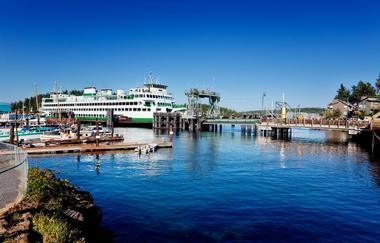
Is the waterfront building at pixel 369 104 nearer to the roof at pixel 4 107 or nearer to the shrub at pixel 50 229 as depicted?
the shrub at pixel 50 229

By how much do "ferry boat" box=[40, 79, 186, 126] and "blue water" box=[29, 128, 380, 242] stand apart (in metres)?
69.6

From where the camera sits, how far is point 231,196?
938 inches

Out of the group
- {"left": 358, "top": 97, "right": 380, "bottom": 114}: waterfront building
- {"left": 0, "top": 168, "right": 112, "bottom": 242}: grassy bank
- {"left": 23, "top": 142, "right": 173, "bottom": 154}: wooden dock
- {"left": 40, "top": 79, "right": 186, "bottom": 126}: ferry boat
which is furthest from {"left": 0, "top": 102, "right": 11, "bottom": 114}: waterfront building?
{"left": 358, "top": 97, "right": 380, "bottom": 114}: waterfront building

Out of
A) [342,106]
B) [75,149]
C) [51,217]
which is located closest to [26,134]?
[75,149]

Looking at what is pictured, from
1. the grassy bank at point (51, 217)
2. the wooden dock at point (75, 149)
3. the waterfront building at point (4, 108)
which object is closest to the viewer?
the grassy bank at point (51, 217)

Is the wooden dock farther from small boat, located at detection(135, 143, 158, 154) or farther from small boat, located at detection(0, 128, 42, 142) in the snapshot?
small boat, located at detection(0, 128, 42, 142)

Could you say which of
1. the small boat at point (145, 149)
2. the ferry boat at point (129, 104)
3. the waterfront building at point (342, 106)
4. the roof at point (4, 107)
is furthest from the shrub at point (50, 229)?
the roof at point (4, 107)

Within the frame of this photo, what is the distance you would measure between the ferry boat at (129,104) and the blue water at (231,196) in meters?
69.6

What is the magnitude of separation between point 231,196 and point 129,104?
9499 centimetres

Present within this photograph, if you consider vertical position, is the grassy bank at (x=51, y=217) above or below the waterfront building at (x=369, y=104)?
below

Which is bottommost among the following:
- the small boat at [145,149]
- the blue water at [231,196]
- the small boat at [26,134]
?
the blue water at [231,196]

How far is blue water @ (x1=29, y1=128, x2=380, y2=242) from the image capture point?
56.0ft

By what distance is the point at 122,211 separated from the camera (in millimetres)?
20031

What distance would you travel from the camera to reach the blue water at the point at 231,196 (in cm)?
1708
